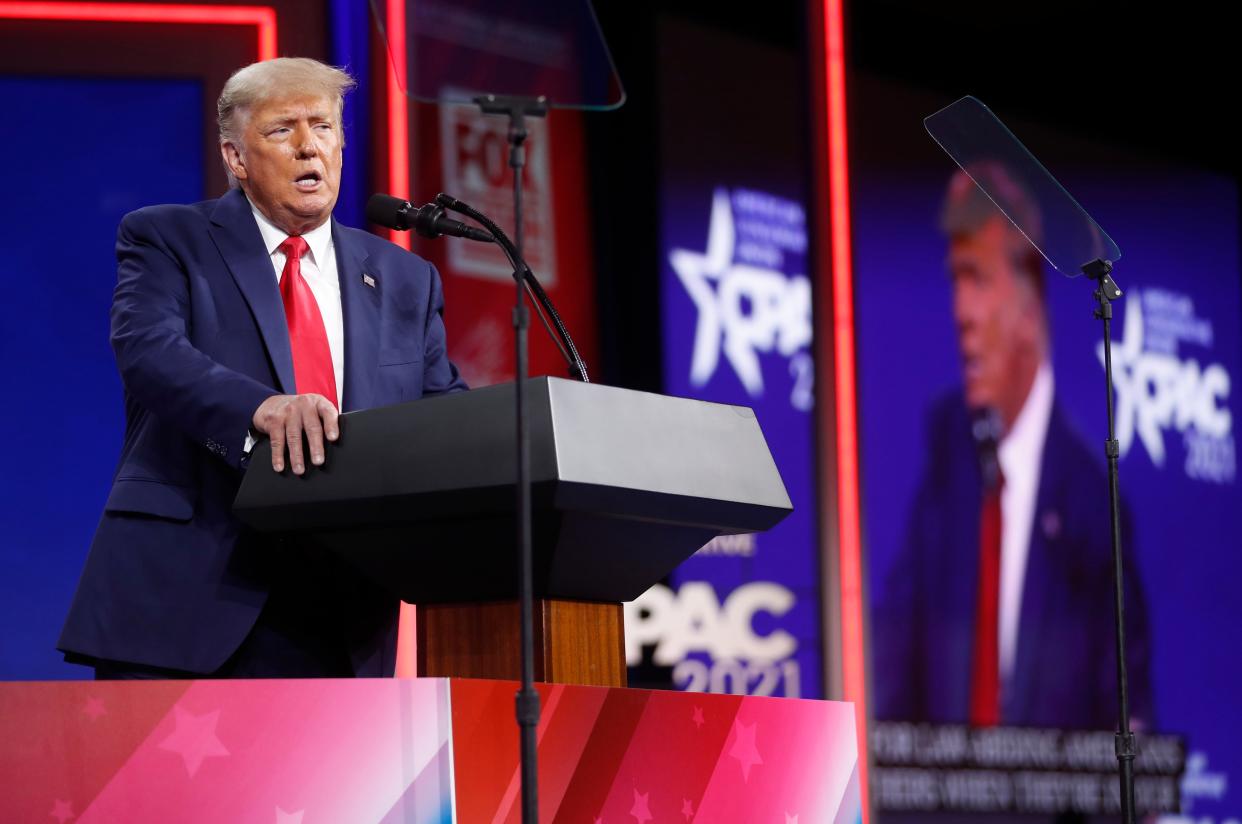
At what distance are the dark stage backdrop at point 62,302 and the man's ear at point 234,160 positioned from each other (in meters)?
1.54

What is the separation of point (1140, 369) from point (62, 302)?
337 centimetres

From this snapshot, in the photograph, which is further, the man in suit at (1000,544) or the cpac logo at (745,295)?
the man in suit at (1000,544)

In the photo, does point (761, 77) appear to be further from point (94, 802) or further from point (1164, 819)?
point (94, 802)

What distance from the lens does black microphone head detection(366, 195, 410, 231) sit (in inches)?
71.3

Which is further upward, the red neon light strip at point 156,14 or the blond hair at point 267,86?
the red neon light strip at point 156,14

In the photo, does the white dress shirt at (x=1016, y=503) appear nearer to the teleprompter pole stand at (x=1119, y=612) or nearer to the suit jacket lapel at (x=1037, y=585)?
the suit jacket lapel at (x=1037, y=585)

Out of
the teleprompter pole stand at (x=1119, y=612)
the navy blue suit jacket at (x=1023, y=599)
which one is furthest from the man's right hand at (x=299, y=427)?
the navy blue suit jacket at (x=1023, y=599)

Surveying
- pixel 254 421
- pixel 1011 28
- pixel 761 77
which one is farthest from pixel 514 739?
pixel 1011 28

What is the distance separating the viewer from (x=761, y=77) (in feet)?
15.0

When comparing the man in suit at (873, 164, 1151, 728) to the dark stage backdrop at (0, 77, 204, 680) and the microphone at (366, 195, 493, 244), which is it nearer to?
the dark stage backdrop at (0, 77, 204, 680)

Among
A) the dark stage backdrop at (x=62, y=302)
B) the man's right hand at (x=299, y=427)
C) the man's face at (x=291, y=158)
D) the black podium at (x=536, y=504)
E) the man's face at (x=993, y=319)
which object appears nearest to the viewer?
the black podium at (x=536, y=504)

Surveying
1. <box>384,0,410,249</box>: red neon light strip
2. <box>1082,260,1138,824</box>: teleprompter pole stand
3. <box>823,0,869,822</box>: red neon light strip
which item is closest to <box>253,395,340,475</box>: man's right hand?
<box>1082,260,1138,824</box>: teleprompter pole stand

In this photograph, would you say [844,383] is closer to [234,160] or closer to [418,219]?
[234,160]

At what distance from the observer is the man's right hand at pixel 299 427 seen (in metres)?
1.62
